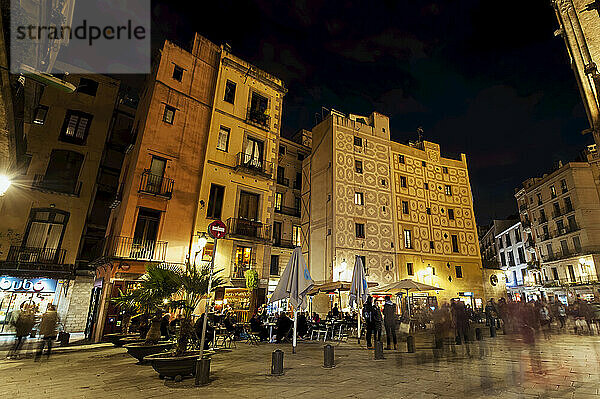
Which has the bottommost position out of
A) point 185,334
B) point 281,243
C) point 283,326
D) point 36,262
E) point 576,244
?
point 283,326

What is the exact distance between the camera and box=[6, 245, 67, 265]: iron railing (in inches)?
692

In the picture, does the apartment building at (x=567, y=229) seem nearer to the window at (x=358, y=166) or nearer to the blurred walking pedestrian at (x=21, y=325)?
the window at (x=358, y=166)

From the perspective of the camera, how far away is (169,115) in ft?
61.8

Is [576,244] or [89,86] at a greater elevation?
[89,86]

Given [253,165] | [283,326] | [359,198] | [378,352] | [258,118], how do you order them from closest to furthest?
[378,352], [283,326], [253,165], [258,118], [359,198]

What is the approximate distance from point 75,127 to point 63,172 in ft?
11.3

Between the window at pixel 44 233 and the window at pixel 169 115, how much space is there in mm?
9291

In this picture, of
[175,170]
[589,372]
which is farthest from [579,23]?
[175,170]

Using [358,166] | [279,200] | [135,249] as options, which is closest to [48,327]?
[135,249]

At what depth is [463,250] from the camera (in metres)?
31.1

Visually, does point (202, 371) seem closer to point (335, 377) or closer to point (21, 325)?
point (335, 377)

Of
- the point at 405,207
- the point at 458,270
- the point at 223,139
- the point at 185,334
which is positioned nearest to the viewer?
the point at 185,334

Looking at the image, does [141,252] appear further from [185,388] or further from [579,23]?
[579,23]

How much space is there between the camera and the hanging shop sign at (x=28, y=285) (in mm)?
17344
